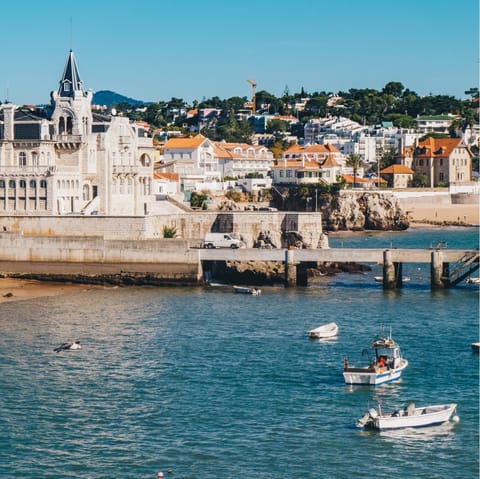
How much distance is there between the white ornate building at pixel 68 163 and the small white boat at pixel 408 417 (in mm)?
45889

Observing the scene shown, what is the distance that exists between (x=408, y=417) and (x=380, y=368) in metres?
7.17

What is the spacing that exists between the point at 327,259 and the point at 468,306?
37.2ft

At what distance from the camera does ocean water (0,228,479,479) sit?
128 ft

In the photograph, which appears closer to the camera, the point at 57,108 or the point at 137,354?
the point at 137,354

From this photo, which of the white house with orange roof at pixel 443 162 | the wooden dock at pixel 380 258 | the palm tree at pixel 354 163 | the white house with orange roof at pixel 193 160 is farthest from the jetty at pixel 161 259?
the white house with orange roof at pixel 443 162

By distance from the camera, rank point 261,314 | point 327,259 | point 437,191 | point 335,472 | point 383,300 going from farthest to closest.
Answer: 1. point 437,191
2. point 327,259
3. point 383,300
4. point 261,314
5. point 335,472

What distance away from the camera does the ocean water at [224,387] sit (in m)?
39.0

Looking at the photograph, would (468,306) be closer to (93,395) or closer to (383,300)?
(383,300)

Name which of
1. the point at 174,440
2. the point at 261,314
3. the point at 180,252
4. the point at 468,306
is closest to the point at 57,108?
the point at 180,252

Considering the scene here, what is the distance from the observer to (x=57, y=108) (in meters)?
88.4

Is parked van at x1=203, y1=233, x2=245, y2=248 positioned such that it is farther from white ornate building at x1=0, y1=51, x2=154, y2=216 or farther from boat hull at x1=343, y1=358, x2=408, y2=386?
boat hull at x1=343, y1=358, x2=408, y2=386

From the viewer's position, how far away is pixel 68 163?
8706 cm

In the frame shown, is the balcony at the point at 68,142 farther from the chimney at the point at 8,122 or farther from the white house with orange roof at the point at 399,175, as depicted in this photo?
the white house with orange roof at the point at 399,175

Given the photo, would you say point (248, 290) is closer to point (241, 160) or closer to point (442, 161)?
point (241, 160)
